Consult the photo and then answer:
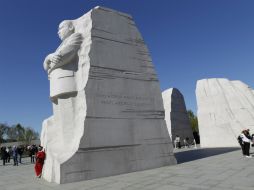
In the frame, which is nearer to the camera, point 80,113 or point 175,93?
point 80,113

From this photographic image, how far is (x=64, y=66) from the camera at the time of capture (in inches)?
360

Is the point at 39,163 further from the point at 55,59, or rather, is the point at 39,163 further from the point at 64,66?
the point at 55,59

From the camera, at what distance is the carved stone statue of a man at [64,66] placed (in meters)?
8.94

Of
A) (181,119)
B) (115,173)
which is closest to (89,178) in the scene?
(115,173)

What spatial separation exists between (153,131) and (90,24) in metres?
4.38

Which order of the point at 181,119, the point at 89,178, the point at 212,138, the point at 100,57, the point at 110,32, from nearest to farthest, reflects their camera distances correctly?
1. the point at 89,178
2. the point at 100,57
3. the point at 110,32
4. the point at 212,138
5. the point at 181,119

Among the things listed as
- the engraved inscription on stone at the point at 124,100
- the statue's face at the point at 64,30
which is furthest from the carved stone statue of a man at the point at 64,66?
the engraved inscription on stone at the point at 124,100

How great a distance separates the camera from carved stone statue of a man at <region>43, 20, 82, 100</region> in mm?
8938

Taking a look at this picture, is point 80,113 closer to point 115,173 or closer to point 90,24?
point 115,173

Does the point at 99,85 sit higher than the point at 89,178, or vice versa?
the point at 99,85

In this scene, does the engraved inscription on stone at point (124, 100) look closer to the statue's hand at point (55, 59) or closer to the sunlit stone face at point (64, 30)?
the statue's hand at point (55, 59)

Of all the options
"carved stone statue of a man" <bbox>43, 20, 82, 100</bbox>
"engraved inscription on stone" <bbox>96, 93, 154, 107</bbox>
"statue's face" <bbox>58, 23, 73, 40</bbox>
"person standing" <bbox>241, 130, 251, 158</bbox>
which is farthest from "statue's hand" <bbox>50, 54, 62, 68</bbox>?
"person standing" <bbox>241, 130, 251, 158</bbox>

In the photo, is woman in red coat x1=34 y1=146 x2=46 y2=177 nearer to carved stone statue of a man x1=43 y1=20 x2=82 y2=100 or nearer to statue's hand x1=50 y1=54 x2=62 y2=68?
carved stone statue of a man x1=43 y1=20 x2=82 y2=100

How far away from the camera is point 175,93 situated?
26016 mm
